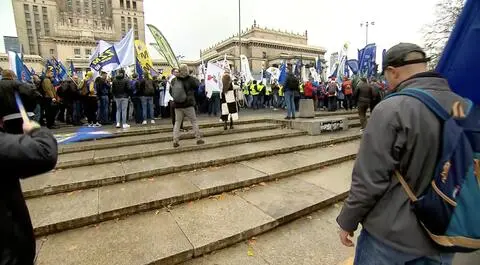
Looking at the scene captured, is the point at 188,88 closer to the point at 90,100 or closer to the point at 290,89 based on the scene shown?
the point at 290,89

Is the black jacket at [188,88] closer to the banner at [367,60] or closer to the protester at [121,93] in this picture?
the protester at [121,93]

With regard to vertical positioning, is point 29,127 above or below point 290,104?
above

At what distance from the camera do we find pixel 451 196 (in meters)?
1.44

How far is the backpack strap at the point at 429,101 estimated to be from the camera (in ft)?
4.79

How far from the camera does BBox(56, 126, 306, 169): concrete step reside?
5805 mm

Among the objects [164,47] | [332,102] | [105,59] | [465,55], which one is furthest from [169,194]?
[332,102]

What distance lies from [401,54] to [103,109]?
11.3m

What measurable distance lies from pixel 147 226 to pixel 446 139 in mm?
3433

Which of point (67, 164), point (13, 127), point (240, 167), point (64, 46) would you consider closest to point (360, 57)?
point (240, 167)

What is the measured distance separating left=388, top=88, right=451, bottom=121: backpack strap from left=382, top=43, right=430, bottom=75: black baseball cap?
0.67 ft

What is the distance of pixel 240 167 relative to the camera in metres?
5.91

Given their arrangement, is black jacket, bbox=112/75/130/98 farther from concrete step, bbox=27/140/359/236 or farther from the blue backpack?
the blue backpack

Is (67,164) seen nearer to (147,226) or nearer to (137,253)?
(147,226)

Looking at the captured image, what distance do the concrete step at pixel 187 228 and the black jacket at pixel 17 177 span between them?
1628 mm
